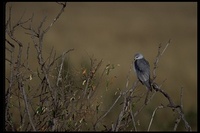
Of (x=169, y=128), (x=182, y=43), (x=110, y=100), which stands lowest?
(x=169, y=128)

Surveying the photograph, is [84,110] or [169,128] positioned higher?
[84,110]

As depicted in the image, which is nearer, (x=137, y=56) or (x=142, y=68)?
(x=142, y=68)

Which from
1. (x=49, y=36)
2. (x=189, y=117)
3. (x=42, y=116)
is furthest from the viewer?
(x=49, y=36)

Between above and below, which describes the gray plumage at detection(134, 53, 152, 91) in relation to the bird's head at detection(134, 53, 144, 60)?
below

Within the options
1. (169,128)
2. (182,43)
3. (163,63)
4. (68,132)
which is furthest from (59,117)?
(182,43)

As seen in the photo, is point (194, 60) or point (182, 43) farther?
point (182, 43)

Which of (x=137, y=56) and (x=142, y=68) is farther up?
(x=137, y=56)

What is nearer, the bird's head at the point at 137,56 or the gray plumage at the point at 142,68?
the gray plumage at the point at 142,68

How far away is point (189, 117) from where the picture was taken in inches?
277

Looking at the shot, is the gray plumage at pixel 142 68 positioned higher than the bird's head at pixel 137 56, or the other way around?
the bird's head at pixel 137 56

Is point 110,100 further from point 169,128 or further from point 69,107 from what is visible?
point 69,107

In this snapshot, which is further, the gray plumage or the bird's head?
the bird's head
